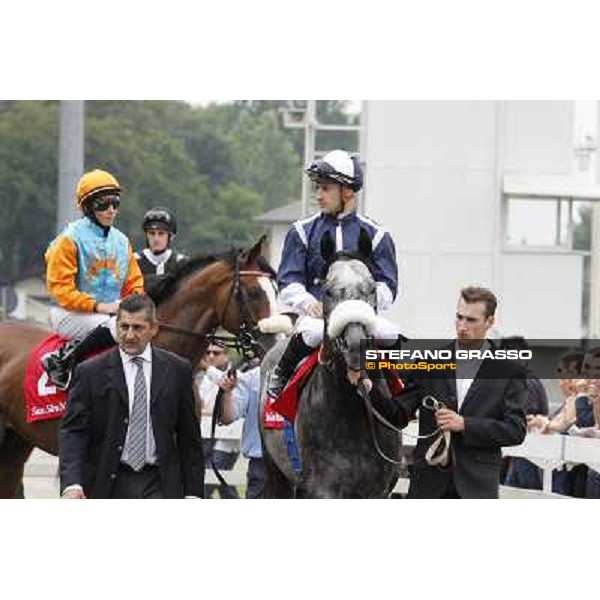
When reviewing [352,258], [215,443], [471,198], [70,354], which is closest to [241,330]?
[70,354]

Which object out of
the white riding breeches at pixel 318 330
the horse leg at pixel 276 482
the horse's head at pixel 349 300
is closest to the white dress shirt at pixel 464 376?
the white riding breeches at pixel 318 330

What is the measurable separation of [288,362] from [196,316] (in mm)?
2220

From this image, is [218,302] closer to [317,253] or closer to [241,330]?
[241,330]

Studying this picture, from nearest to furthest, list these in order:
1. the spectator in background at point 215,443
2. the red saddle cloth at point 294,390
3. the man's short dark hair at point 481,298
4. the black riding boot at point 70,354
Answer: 1. the man's short dark hair at point 481,298
2. the red saddle cloth at point 294,390
3. the black riding boot at point 70,354
4. the spectator in background at point 215,443

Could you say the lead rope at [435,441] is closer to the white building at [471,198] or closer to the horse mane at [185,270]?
the horse mane at [185,270]

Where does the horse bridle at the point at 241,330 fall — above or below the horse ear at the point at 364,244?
below

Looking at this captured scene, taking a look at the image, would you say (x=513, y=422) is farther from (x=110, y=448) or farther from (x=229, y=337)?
(x=229, y=337)

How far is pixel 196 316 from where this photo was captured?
37.3 feet

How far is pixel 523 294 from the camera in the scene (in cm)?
1664

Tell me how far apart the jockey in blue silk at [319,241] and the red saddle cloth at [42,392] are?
8.32 feet

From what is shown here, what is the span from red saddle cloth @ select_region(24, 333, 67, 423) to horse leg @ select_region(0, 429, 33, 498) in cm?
56

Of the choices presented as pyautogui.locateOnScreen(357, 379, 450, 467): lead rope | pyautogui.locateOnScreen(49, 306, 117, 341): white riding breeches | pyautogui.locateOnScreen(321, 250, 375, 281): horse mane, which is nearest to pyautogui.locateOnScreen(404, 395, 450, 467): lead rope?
pyautogui.locateOnScreen(357, 379, 450, 467): lead rope

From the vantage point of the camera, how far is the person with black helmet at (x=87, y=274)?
10.6 m

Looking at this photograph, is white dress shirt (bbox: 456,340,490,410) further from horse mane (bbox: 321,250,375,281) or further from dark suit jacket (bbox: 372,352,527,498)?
horse mane (bbox: 321,250,375,281)
